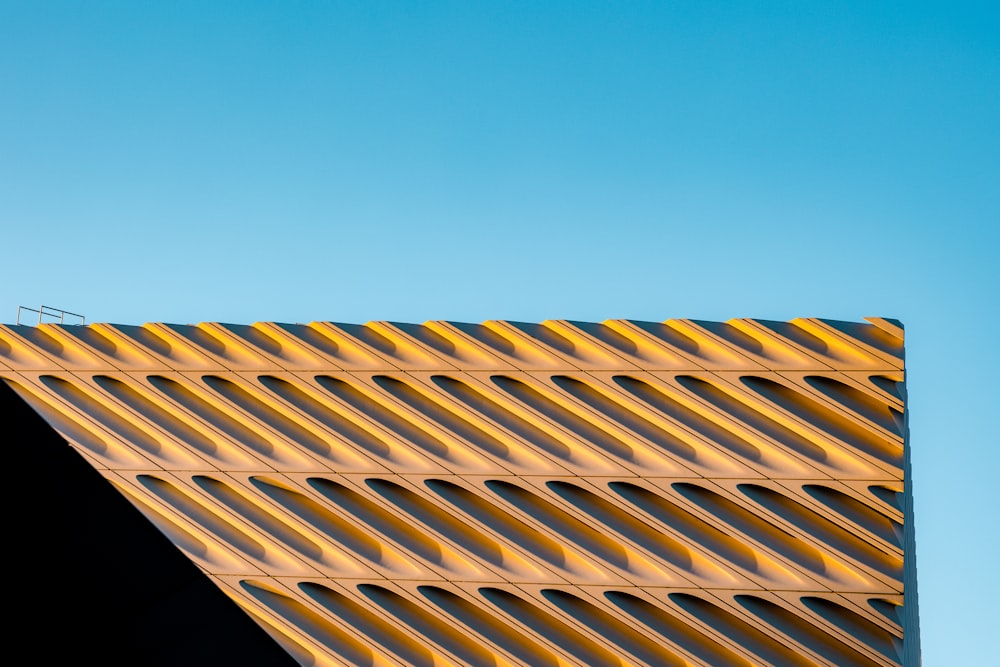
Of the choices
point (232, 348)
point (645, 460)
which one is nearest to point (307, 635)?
point (232, 348)

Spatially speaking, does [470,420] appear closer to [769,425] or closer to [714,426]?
[714,426]

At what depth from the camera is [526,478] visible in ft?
48.8

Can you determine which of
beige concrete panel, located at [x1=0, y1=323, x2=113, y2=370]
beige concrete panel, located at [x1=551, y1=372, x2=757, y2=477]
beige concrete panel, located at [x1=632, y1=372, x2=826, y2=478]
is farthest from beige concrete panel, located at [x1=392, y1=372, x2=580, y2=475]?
beige concrete panel, located at [x1=0, y1=323, x2=113, y2=370]

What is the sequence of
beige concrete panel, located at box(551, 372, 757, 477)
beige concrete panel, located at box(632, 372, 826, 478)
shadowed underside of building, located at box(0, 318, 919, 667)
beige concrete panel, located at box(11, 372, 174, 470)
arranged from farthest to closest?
beige concrete panel, located at box(11, 372, 174, 470)
beige concrete panel, located at box(551, 372, 757, 477)
beige concrete panel, located at box(632, 372, 826, 478)
shadowed underside of building, located at box(0, 318, 919, 667)

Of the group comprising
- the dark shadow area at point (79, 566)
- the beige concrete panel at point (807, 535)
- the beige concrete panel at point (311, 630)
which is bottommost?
the beige concrete panel at point (311, 630)

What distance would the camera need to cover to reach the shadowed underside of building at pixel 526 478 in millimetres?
14102

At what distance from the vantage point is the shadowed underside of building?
14102 millimetres

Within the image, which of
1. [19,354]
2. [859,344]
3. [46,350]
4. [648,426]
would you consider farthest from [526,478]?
[19,354]

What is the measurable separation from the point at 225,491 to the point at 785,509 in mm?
8200

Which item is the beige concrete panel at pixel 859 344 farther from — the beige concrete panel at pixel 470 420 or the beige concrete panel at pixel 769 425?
the beige concrete panel at pixel 470 420

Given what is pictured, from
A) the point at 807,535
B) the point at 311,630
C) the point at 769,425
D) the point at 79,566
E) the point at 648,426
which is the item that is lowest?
the point at 311,630

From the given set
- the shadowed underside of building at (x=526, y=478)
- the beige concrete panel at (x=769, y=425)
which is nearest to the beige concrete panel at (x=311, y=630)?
the shadowed underside of building at (x=526, y=478)

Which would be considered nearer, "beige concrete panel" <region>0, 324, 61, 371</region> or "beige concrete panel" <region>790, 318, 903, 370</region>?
"beige concrete panel" <region>790, 318, 903, 370</region>

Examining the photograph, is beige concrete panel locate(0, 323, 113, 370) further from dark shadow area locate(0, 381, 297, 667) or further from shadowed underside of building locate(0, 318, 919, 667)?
dark shadow area locate(0, 381, 297, 667)
